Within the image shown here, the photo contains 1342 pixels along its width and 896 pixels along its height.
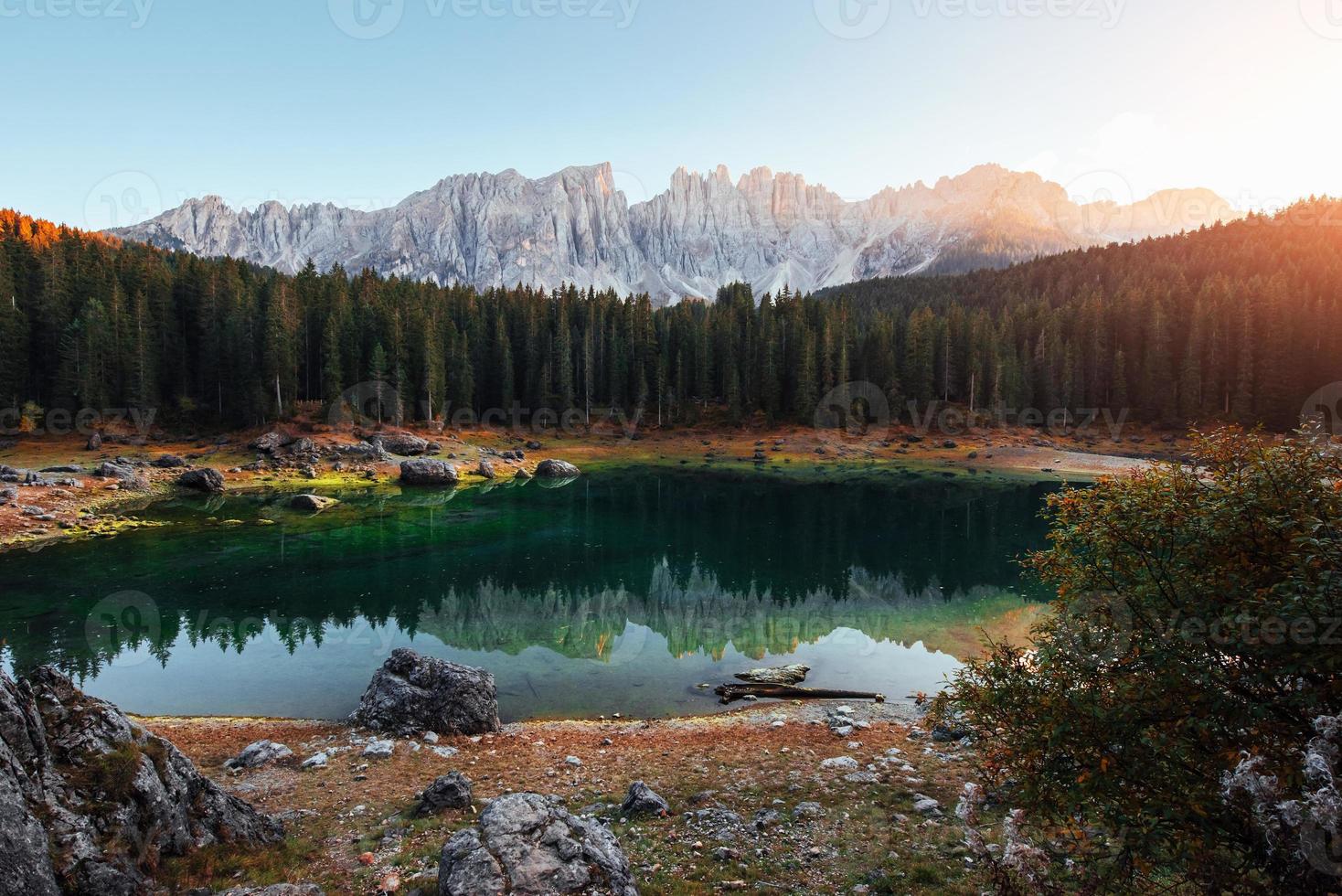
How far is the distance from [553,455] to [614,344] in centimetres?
3306

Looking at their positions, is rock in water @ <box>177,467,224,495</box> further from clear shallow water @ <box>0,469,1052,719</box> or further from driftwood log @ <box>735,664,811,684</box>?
driftwood log @ <box>735,664,811,684</box>

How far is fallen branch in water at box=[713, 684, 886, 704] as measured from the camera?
21844 millimetres

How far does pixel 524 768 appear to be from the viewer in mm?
15445

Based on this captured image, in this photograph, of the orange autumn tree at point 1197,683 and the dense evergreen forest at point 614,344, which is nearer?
the orange autumn tree at point 1197,683

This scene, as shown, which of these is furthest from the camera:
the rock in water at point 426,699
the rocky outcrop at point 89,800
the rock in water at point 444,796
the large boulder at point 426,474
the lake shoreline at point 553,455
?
the large boulder at point 426,474

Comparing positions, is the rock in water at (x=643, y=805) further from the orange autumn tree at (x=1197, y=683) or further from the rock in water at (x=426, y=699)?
the rock in water at (x=426, y=699)

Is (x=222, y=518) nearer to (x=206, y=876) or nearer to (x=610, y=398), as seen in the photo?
(x=206, y=876)

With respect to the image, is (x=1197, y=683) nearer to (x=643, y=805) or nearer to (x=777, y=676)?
(x=643, y=805)

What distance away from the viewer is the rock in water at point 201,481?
60062mm

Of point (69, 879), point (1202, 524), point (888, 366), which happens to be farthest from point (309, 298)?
point (1202, 524)

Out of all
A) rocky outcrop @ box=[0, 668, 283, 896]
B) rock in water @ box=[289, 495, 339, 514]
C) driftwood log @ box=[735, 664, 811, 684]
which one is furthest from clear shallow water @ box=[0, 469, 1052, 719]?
rocky outcrop @ box=[0, 668, 283, 896]

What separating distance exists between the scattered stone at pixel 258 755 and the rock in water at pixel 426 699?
245cm

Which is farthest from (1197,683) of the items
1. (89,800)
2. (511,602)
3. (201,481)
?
(201,481)

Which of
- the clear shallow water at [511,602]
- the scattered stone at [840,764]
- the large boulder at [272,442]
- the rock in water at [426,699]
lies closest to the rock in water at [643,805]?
the scattered stone at [840,764]
